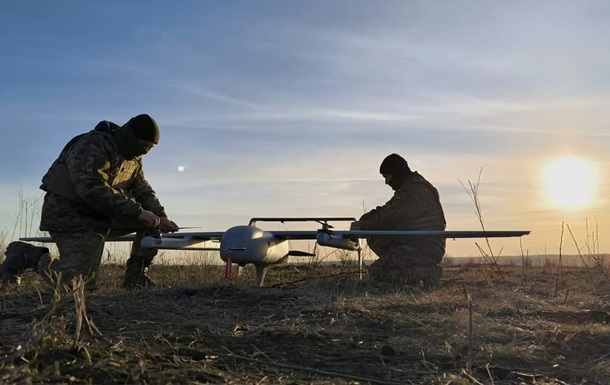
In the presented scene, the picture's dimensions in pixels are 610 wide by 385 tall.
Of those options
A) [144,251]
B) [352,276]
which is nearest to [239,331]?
[144,251]

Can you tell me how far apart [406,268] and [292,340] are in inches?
187

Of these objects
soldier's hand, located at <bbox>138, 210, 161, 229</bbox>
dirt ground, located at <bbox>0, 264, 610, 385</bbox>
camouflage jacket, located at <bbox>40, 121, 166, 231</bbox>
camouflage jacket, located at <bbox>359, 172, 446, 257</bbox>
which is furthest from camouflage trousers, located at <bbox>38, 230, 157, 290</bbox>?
camouflage jacket, located at <bbox>359, 172, 446, 257</bbox>

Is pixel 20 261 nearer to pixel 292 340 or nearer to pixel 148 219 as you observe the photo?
pixel 148 219

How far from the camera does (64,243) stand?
20.8 feet

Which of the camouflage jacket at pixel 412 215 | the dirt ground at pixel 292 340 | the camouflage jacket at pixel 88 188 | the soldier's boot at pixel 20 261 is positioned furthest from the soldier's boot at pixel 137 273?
the camouflage jacket at pixel 412 215

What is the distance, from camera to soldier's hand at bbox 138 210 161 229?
6285mm

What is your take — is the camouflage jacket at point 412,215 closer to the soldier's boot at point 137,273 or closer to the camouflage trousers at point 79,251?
the soldier's boot at point 137,273

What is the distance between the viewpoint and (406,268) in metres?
7.92

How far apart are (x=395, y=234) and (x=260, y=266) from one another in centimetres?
183

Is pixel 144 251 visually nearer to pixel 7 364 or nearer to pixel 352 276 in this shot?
pixel 352 276

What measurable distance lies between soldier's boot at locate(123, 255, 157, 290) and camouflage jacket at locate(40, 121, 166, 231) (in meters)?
0.64

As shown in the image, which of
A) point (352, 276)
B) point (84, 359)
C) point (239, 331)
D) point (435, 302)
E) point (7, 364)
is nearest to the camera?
point (7, 364)

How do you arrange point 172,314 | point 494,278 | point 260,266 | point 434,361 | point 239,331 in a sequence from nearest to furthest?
point 434,361 < point 239,331 < point 172,314 < point 260,266 < point 494,278

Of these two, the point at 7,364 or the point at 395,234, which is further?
the point at 395,234
